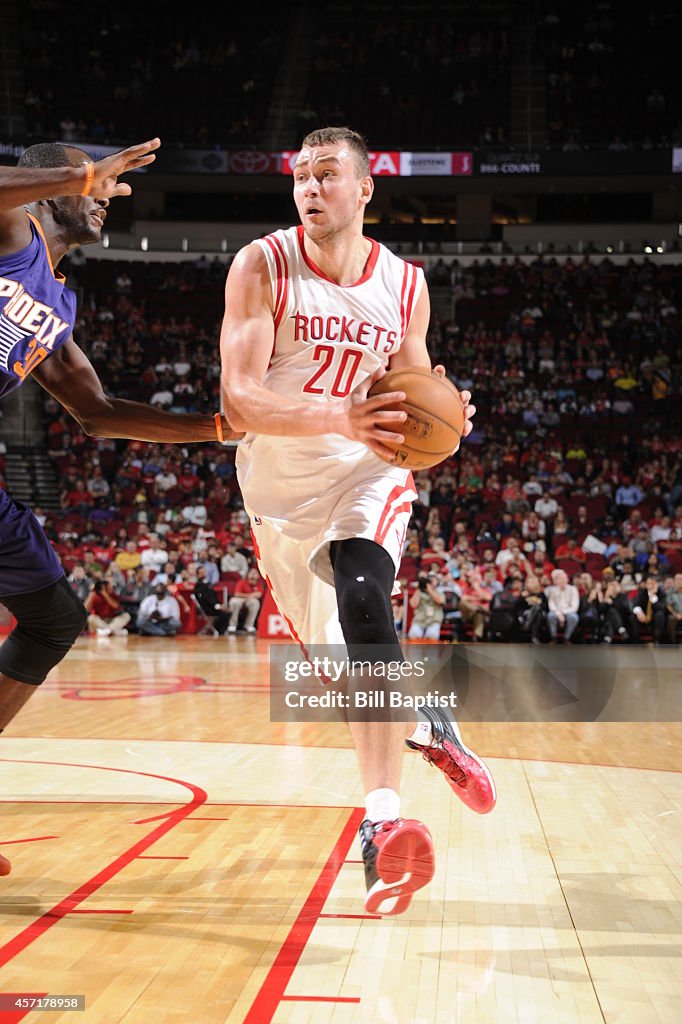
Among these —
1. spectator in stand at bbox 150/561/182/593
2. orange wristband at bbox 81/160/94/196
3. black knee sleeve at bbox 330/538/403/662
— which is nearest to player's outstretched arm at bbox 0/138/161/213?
orange wristband at bbox 81/160/94/196

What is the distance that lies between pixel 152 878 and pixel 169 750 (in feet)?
10.3

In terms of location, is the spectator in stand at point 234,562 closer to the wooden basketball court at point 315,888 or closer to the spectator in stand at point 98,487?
the spectator in stand at point 98,487

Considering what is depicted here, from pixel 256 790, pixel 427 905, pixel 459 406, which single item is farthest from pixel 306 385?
pixel 256 790

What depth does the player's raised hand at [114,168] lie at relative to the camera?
11.3ft

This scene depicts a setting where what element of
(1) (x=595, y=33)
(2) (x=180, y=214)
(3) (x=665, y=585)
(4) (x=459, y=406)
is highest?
(1) (x=595, y=33)

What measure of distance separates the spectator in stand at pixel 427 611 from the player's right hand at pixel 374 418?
11.8 meters

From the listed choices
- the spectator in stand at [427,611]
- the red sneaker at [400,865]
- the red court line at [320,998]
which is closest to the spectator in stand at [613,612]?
the spectator in stand at [427,611]

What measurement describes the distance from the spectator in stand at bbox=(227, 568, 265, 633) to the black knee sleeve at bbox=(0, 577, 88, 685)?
1213 centimetres

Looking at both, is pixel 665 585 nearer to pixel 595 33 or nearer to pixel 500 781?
pixel 500 781

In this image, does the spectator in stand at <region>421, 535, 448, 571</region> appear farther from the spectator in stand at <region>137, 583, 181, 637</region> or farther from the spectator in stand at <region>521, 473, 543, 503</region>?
the spectator in stand at <region>137, 583, 181, 637</region>

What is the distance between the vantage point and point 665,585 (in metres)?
14.5

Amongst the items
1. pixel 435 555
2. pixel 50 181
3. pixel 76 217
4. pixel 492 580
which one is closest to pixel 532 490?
pixel 435 555

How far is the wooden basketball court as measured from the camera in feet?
9.48

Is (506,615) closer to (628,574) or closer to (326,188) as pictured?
(628,574)
